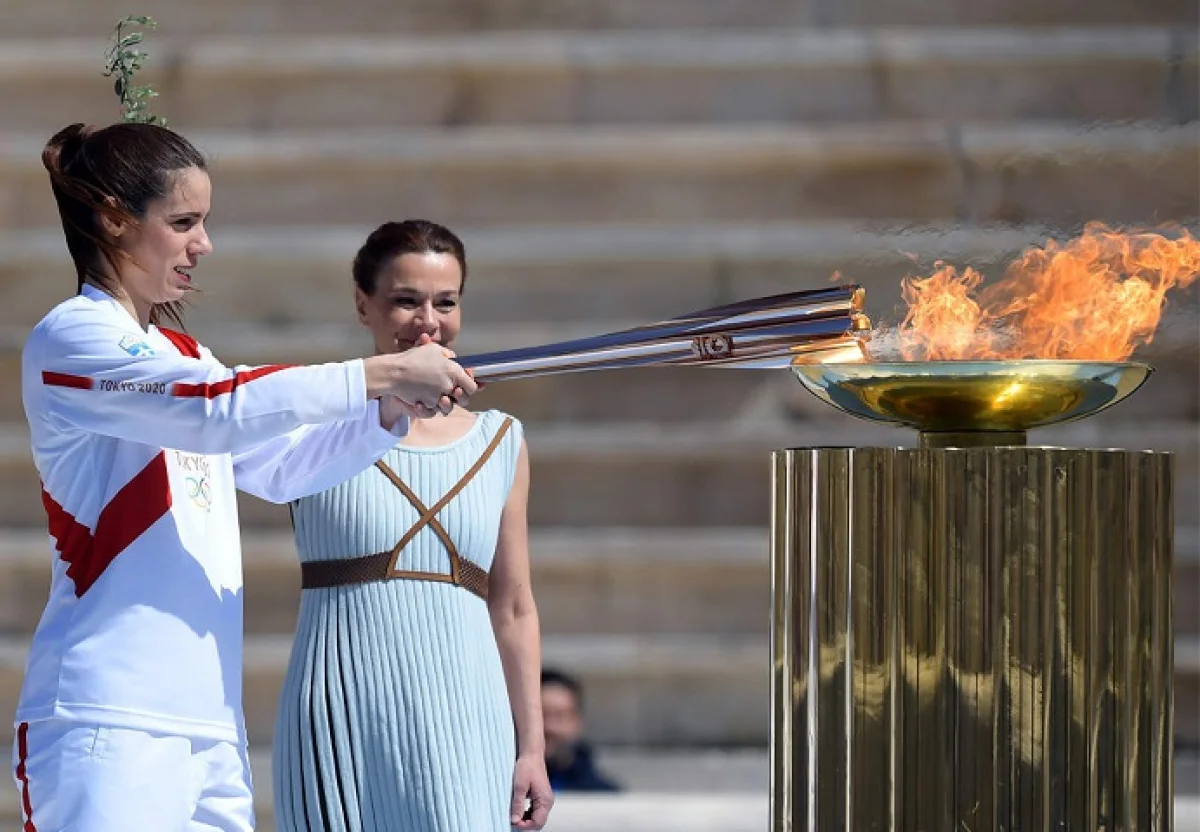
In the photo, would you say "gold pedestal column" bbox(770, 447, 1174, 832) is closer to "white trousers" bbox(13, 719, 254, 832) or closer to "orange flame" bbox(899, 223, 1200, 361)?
"orange flame" bbox(899, 223, 1200, 361)

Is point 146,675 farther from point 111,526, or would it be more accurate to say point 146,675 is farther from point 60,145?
point 60,145

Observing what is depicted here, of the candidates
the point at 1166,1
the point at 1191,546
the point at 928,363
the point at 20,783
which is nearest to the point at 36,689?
the point at 20,783

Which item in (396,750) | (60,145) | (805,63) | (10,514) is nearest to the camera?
(60,145)

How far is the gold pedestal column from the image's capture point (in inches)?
93.2

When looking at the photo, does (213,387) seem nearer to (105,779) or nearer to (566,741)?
(105,779)

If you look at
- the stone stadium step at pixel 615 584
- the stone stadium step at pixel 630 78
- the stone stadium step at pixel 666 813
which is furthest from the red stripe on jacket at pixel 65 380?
the stone stadium step at pixel 630 78

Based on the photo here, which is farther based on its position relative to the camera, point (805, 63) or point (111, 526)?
point (805, 63)

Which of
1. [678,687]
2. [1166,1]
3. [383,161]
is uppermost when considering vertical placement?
[1166,1]

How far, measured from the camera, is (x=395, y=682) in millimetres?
3018

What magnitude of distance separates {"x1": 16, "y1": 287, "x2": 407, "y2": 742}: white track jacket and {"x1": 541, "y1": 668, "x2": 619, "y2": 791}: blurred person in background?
1.86 metres

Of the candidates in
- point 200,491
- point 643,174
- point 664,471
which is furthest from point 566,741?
point 200,491

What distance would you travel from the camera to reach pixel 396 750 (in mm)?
2990

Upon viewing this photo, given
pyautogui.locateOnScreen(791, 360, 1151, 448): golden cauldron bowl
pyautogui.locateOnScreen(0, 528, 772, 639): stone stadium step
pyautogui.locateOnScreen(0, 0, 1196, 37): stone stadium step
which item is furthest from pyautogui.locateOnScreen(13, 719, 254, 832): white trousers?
pyautogui.locateOnScreen(0, 0, 1196, 37): stone stadium step

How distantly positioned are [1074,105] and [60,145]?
3307 mm
